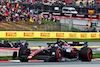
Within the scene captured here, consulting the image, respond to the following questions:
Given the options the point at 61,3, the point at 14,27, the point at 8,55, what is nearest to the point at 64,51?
the point at 8,55

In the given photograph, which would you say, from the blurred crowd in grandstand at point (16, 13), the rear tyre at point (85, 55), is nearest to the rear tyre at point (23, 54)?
the rear tyre at point (85, 55)

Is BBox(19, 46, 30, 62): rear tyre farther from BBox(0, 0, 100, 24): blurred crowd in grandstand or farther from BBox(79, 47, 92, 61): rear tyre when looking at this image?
BBox(0, 0, 100, 24): blurred crowd in grandstand

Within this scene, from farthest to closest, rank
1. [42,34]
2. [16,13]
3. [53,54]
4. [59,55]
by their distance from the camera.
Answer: [16,13] → [42,34] → [59,55] → [53,54]

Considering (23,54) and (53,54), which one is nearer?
(53,54)

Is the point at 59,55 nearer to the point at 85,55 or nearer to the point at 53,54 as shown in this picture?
the point at 53,54

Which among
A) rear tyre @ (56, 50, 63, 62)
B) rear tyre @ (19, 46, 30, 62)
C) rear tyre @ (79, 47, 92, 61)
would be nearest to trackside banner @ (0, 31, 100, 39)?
rear tyre @ (19, 46, 30, 62)

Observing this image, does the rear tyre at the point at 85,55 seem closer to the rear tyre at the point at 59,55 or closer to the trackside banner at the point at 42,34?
the rear tyre at the point at 59,55

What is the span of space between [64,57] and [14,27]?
1313cm

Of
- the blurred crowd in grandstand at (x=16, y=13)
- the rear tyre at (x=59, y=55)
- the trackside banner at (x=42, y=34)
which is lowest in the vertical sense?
the trackside banner at (x=42, y=34)

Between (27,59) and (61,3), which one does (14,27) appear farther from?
(27,59)

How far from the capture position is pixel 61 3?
2814cm

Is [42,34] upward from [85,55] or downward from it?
downward

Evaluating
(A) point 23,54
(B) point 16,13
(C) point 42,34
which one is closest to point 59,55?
(A) point 23,54

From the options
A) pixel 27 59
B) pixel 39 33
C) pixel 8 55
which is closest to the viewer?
pixel 27 59
